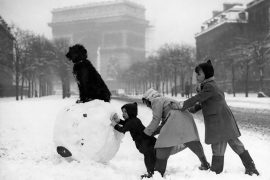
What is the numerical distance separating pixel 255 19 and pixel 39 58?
2791 centimetres

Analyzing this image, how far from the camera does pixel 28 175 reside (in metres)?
6.01

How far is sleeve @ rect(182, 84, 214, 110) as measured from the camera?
20.6ft

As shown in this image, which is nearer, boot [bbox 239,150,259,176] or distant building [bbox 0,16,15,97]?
boot [bbox 239,150,259,176]

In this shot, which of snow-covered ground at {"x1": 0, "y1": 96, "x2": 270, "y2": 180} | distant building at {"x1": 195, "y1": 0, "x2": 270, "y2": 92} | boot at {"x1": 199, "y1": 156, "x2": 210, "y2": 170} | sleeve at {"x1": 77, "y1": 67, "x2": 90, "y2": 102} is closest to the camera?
snow-covered ground at {"x1": 0, "y1": 96, "x2": 270, "y2": 180}

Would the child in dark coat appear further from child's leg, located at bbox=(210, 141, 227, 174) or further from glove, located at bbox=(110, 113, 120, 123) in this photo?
child's leg, located at bbox=(210, 141, 227, 174)

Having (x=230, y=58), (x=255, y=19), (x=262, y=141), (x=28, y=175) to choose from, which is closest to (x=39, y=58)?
(x=230, y=58)

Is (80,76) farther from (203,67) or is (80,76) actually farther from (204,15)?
(204,15)

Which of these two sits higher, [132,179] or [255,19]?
[255,19]

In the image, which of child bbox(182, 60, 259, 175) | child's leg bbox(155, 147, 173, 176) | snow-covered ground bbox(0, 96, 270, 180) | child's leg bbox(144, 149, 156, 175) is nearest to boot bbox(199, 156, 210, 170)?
snow-covered ground bbox(0, 96, 270, 180)

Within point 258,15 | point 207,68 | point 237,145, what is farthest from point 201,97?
point 258,15

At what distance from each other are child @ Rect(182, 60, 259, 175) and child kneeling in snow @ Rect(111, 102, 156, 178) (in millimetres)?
737

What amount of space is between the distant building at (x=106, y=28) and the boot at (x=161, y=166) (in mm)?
133830

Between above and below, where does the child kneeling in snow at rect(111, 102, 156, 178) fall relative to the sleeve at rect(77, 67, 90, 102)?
below

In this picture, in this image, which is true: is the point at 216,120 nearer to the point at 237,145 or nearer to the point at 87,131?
the point at 237,145
